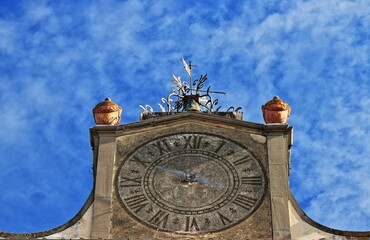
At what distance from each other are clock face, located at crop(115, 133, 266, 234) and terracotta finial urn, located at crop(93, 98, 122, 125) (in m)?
0.95

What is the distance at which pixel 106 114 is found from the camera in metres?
29.4

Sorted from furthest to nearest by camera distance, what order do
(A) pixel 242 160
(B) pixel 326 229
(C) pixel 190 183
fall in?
1. (A) pixel 242 160
2. (C) pixel 190 183
3. (B) pixel 326 229

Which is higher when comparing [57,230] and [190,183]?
[190,183]

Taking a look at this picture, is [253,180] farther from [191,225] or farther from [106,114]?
[106,114]

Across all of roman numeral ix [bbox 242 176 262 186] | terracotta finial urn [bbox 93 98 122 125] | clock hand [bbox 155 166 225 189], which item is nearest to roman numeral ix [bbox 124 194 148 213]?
clock hand [bbox 155 166 225 189]

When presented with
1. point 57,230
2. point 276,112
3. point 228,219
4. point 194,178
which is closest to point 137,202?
point 194,178

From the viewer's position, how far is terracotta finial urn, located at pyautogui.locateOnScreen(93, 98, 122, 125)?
2933cm

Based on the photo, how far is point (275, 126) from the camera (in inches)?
1142

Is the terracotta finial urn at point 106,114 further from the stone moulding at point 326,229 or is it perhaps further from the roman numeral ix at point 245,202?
the stone moulding at point 326,229

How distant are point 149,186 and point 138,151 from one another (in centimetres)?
108

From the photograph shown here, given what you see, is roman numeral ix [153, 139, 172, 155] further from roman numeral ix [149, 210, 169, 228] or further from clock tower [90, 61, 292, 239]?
roman numeral ix [149, 210, 169, 228]

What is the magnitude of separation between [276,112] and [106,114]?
3.59 m

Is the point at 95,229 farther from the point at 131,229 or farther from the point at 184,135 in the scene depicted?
the point at 184,135

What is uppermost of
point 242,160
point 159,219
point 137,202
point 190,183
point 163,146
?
point 163,146
